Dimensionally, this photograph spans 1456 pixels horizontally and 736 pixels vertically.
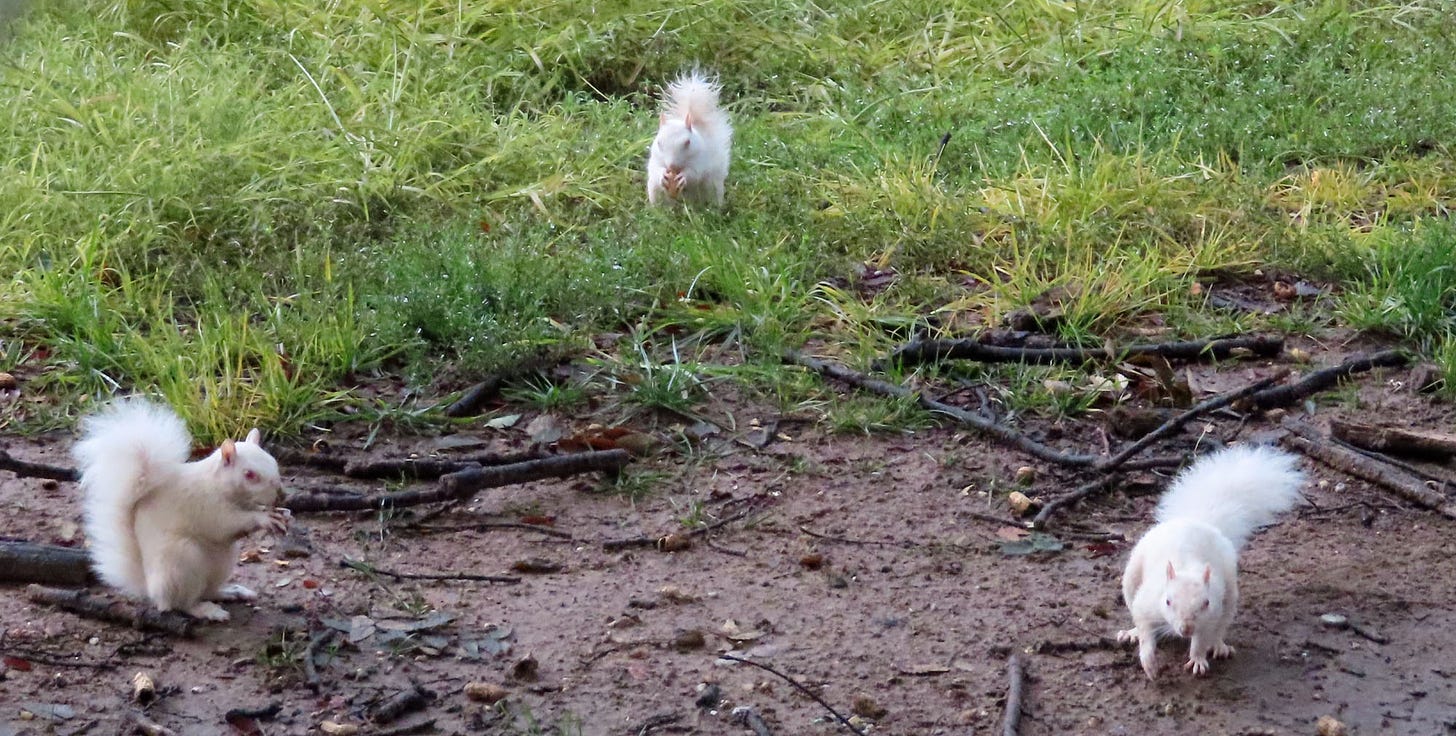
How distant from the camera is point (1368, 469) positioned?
3.90 m

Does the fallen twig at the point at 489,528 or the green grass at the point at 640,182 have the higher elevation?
the green grass at the point at 640,182

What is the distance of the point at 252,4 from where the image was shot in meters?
7.50

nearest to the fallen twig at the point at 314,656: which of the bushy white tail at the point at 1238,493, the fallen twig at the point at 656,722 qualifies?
the fallen twig at the point at 656,722

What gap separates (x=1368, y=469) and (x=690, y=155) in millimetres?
2811

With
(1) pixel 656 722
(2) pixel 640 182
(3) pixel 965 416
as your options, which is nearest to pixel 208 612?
(1) pixel 656 722

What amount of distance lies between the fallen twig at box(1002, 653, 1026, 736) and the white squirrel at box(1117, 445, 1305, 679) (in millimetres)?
242

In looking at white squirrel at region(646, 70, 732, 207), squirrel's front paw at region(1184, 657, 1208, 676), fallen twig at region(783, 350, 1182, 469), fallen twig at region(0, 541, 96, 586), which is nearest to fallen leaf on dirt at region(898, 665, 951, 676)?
squirrel's front paw at region(1184, 657, 1208, 676)

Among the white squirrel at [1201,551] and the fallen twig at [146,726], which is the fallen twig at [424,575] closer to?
the fallen twig at [146,726]

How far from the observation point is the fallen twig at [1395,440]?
3.98 m

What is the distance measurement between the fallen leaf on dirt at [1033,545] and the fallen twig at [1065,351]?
0.99 m

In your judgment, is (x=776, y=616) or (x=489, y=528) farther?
(x=489, y=528)

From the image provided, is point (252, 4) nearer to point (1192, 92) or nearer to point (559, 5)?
point (559, 5)

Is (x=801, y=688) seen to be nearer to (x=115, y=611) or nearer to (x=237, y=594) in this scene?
(x=237, y=594)

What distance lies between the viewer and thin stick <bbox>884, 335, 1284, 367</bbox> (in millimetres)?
4625
